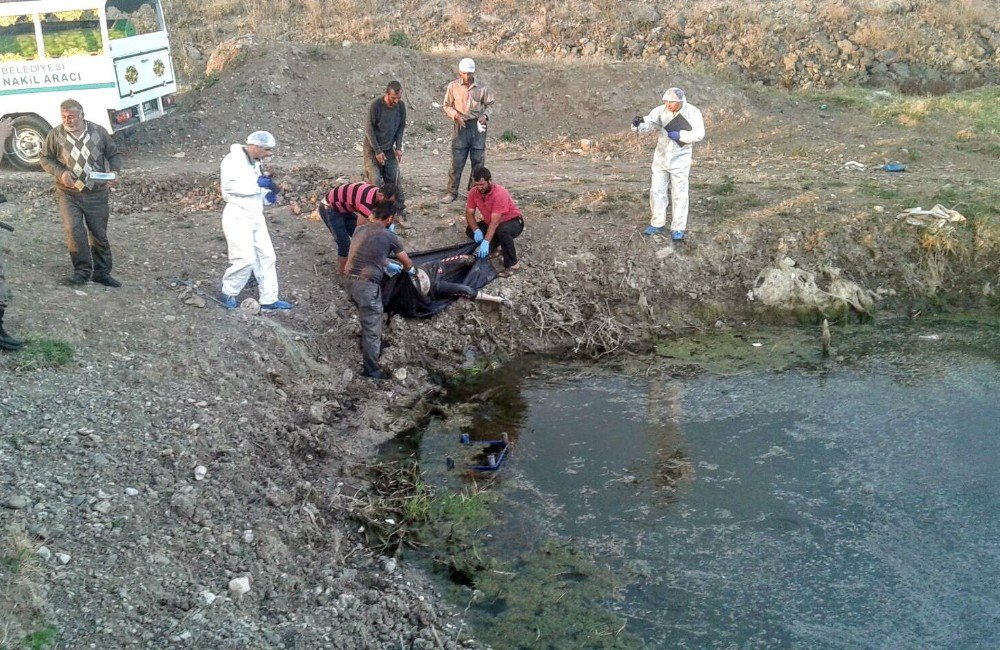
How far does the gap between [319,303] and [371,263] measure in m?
1.17

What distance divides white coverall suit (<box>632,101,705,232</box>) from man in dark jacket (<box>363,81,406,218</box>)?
2.57 meters

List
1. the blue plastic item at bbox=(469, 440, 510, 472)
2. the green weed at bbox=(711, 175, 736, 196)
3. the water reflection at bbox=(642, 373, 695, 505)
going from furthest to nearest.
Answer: the green weed at bbox=(711, 175, 736, 196) → the blue plastic item at bbox=(469, 440, 510, 472) → the water reflection at bbox=(642, 373, 695, 505)

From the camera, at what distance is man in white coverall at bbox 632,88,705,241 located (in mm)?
9609

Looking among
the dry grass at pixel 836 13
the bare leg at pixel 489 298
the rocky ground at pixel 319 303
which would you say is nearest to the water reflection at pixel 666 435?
the rocky ground at pixel 319 303

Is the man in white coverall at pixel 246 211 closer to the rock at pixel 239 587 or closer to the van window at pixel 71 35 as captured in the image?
the rock at pixel 239 587

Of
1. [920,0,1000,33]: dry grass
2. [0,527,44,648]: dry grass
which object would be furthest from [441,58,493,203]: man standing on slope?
[920,0,1000,33]: dry grass

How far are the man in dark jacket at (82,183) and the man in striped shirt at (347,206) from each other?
194 cm

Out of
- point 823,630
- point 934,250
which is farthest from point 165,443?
point 934,250

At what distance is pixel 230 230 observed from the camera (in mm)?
8078

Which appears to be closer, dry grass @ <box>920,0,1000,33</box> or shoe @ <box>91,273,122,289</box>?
shoe @ <box>91,273,122,289</box>

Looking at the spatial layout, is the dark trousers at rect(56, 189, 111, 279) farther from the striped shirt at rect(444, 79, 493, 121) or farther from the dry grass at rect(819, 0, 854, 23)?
the dry grass at rect(819, 0, 854, 23)

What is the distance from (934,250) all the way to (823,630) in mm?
6311

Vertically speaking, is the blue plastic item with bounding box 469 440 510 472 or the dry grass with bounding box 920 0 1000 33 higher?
the dry grass with bounding box 920 0 1000 33

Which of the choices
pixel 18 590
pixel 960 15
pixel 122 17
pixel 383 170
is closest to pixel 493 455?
pixel 18 590
